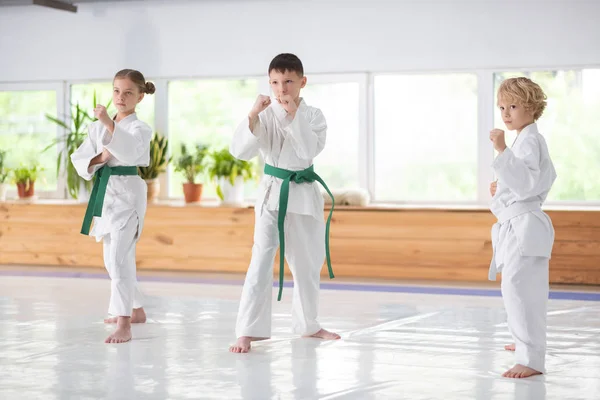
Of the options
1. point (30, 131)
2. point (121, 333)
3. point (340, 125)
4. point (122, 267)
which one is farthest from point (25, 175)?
point (121, 333)

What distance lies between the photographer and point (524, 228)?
3361mm

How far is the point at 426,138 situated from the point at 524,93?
345 centimetres

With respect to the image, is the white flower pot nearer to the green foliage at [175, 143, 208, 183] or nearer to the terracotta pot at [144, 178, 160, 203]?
the green foliage at [175, 143, 208, 183]

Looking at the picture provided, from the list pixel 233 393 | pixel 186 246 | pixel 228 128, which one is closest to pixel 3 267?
pixel 186 246

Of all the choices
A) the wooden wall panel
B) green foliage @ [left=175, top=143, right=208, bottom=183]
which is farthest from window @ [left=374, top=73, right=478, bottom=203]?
green foliage @ [left=175, top=143, right=208, bottom=183]

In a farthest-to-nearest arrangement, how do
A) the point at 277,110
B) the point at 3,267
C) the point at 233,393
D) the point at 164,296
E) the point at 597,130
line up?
the point at 3,267 → the point at 597,130 → the point at 164,296 → the point at 277,110 → the point at 233,393

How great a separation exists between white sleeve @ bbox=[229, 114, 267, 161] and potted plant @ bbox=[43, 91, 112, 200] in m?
3.55

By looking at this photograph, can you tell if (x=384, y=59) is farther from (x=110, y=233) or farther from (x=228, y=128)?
(x=110, y=233)

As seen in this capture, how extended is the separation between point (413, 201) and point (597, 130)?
4.72 ft

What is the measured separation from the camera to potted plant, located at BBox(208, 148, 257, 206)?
6906mm

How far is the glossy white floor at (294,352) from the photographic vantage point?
3.13 meters

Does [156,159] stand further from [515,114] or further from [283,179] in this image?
[515,114]

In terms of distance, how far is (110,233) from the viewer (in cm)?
417

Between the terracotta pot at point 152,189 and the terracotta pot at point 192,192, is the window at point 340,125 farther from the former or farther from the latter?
the terracotta pot at point 152,189
